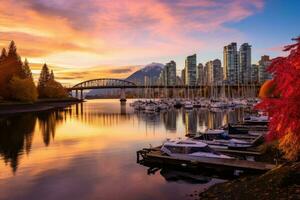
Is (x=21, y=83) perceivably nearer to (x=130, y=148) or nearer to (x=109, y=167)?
(x=130, y=148)

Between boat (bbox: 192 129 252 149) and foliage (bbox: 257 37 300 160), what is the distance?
56.3ft

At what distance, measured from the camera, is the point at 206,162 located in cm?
2719

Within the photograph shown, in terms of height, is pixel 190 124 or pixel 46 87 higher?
pixel 46 87

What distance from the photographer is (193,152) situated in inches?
1137

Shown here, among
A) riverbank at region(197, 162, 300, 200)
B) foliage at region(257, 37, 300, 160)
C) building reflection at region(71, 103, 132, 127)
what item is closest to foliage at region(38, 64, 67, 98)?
building reflection at region(71, 103, 132, 127)

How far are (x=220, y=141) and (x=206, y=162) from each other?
9812 mm

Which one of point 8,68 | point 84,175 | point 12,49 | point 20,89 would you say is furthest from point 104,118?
point 84,175

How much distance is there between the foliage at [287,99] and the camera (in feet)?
51.0

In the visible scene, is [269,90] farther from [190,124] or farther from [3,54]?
[3,54]

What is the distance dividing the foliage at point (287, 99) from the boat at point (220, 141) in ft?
56.3

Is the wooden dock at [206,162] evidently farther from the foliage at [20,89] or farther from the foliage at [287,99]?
the foliage at [20,89]

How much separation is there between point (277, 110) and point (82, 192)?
552 inches

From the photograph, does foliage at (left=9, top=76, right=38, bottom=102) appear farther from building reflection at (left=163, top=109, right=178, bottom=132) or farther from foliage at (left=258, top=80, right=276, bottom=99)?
foliage at (left=258, top=80, right=276, bottom=99)

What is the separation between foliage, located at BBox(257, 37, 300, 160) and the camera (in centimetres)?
1555
